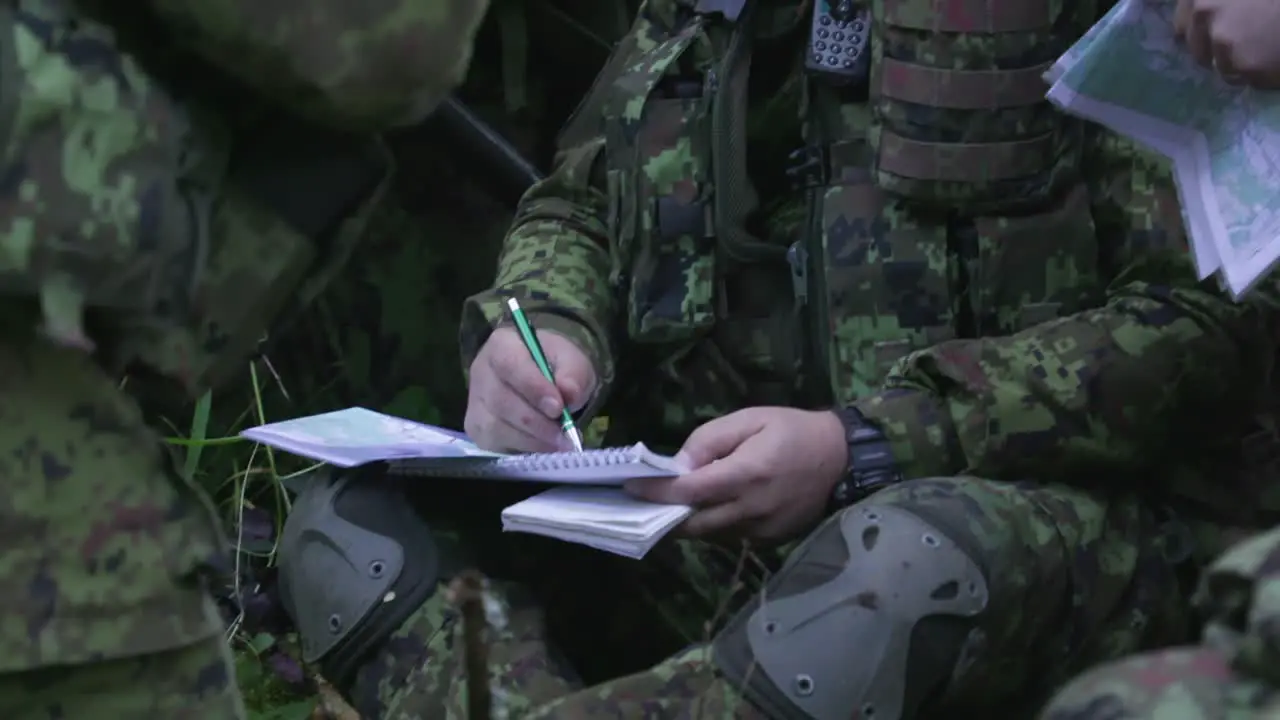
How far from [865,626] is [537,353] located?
466 mm

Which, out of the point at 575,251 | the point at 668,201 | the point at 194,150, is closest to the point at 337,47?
the point at 194,150

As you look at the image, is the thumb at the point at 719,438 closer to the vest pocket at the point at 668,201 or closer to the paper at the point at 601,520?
the paper at the point at 601,520

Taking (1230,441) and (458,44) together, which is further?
(1230,441)

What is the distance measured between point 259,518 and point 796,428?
3.39ft

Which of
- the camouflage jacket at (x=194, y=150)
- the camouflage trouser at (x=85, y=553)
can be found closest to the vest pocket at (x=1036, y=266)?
the camouflage jacket at (x=194, y=150)

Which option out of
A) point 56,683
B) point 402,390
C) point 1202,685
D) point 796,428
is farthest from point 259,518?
point 1202,685

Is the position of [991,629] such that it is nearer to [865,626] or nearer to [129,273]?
[865,626]

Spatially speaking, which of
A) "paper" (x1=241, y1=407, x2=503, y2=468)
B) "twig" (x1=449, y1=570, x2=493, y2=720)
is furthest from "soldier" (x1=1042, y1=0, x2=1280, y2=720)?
"paper" (x1=241, y1=407, x2=503, y2=468)

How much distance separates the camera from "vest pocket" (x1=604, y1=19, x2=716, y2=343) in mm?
1804

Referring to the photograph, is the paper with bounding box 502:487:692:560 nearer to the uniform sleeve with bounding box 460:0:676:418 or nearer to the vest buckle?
the uniform sleeve with bounding box 460:0:676:418

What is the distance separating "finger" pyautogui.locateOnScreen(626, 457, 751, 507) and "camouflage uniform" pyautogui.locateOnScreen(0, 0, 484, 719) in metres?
0.55

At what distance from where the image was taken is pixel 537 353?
5.50 feet

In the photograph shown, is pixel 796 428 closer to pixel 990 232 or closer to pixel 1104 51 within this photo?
pixel 990 232

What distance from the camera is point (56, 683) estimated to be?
95 cm
